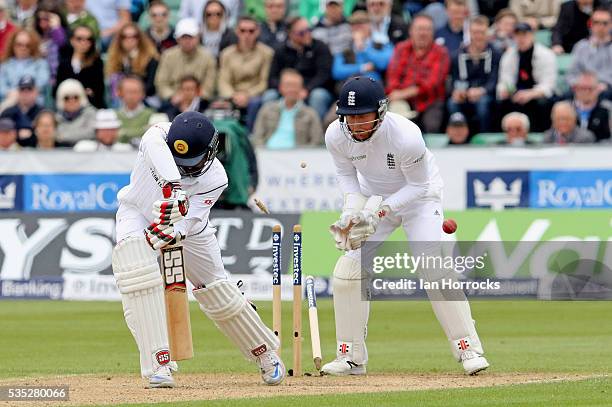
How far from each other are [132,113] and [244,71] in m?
1.96

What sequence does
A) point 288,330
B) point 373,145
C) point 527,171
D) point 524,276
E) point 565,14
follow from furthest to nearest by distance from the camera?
point 565,14, point 527,171, point 524,276, point 288,330, point 373,145

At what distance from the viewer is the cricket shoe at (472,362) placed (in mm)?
11328

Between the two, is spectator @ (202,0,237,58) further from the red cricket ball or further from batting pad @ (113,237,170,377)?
batting pad @ (113,237,170,377)

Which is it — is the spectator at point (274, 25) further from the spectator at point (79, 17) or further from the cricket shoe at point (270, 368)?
the cricket shoe at point (270, 368)

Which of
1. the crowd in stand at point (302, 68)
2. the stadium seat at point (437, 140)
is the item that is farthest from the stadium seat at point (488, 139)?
the stadium seat at point (437, 140)

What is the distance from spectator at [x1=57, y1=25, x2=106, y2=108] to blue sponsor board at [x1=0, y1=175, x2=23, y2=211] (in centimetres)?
316

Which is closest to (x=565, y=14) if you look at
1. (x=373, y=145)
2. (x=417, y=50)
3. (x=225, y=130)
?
(x=417, y=50)

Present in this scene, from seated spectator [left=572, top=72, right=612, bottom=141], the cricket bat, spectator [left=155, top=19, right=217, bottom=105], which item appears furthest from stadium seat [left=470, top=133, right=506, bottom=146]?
the cricket bat

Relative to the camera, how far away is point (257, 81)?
2238 cm

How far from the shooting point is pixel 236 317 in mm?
10773

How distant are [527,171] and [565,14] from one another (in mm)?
3879

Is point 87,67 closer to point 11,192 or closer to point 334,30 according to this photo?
point 11,192

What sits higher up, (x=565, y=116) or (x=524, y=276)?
(x=565, y=116)

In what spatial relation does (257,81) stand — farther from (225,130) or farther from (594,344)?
(594,344)
